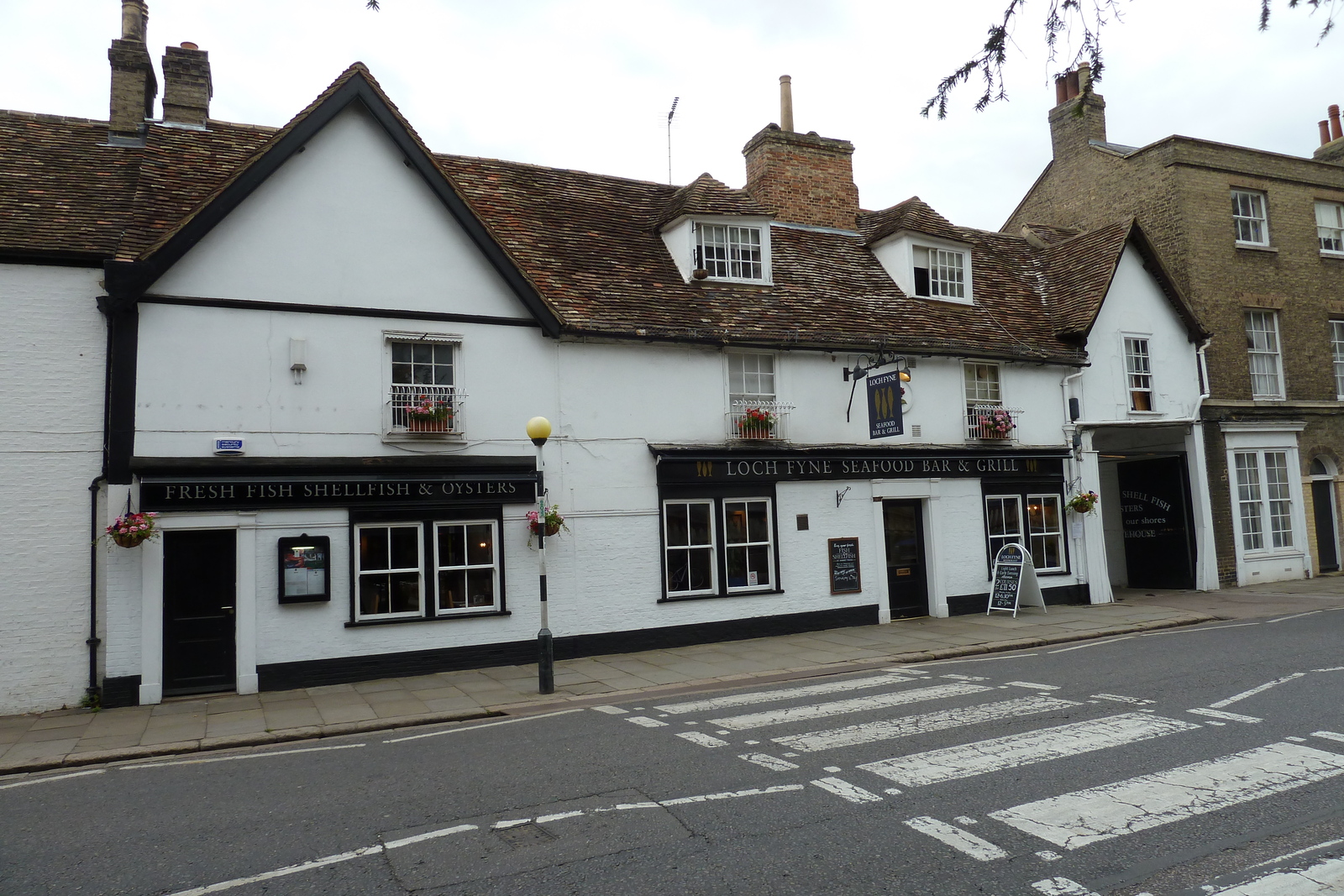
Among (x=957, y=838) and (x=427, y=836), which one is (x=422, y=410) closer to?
(x=427, y=836)

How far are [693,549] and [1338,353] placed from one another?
18.8 metres

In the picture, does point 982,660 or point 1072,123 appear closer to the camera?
point 982,660

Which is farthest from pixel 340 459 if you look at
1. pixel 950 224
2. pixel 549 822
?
pixel 950 224

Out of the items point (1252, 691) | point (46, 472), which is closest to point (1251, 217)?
point (1252, 691)

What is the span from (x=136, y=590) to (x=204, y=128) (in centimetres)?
817

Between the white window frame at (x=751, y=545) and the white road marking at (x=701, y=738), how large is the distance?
662 cm

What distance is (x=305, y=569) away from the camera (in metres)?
12.3

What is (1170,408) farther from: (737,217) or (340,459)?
(340,459)

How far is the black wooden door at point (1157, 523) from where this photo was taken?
20.3 meters

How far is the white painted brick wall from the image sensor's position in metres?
11.2

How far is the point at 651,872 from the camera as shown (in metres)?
5.11

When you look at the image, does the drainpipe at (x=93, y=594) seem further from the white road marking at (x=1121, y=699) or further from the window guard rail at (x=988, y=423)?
the window guard rail at (x=988, y=423)

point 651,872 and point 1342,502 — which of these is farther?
point 1342,502

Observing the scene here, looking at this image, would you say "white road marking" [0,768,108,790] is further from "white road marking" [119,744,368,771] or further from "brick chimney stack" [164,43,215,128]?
"brick chimney stack" [164,43,215,128]
